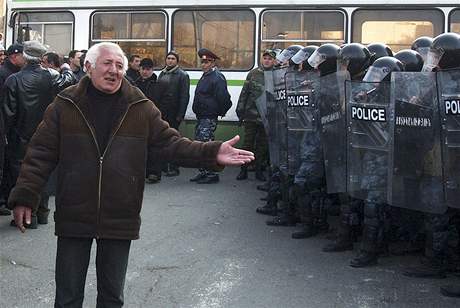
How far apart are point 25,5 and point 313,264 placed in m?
7.74

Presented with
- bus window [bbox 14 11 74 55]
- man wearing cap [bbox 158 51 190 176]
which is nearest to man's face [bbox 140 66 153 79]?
man wearing cap [bbox 158 51 190 176]

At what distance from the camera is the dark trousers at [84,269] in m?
3.38

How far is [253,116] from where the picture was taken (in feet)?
30.1

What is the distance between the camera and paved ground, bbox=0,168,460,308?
15.3 feet

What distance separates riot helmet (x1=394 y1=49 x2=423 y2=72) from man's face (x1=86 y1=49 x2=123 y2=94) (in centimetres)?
291

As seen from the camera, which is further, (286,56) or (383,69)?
(286,56)

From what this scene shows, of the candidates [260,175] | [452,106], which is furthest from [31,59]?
[452,106]

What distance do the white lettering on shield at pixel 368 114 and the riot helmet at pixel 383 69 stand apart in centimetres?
25

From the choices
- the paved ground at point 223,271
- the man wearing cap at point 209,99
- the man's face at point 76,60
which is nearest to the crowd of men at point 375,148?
the paved ground at point 223,271

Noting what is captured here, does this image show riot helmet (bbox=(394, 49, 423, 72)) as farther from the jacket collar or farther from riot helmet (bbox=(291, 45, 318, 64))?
the jacket collar

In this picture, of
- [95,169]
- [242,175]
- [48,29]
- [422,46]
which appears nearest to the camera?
[95,169]

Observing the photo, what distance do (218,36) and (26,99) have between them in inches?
169

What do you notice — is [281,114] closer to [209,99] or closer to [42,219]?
[209,99]

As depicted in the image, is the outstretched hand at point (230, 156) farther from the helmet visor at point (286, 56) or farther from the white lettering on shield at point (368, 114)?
the helmet visor at point (286, 56)
